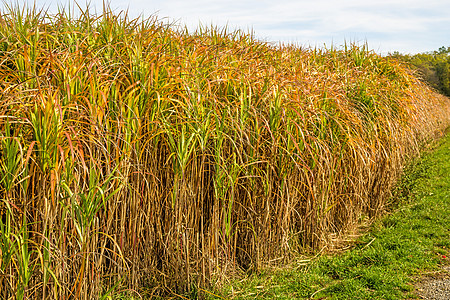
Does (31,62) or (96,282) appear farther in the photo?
(31,62)

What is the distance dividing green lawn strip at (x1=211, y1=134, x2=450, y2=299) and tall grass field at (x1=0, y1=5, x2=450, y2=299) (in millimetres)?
195

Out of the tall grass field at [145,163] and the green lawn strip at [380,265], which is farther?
the green lawn strip at [380,265]

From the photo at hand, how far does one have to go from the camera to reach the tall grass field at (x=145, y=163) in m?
2.27

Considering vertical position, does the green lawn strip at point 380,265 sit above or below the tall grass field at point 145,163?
below

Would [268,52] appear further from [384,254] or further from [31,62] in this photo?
[31,62]

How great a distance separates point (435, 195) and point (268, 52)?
2.86 m

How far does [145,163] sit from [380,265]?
219 centimetres

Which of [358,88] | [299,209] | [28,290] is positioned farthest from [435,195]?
[28,290]

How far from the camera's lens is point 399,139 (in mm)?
5160

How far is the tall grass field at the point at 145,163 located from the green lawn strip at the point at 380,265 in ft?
0.64

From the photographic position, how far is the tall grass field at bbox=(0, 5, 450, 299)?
2266 millimetres

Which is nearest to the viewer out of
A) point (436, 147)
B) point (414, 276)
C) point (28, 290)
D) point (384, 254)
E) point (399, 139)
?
point (28, 290)

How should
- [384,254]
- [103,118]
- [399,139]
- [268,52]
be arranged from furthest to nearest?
[268,52]
[399,139]
[384,254]
[103,118]

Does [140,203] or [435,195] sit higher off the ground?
[140,203]
